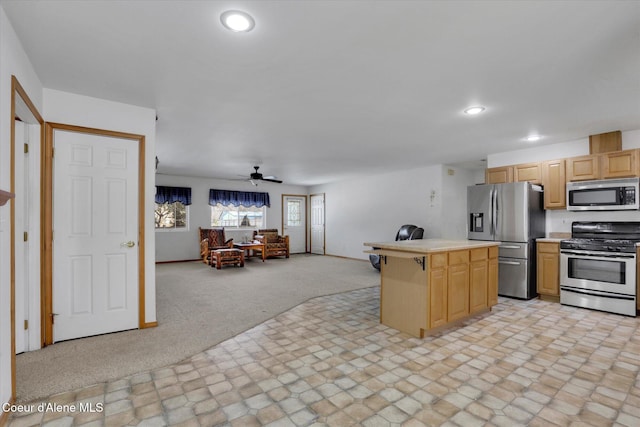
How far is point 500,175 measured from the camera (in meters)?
5.20

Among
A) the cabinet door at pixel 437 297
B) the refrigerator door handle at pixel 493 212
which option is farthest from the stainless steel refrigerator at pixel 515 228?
the cabinet door at pixel 437 297

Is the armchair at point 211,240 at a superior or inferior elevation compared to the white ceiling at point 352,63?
inferior

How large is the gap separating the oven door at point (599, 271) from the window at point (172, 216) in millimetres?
8131

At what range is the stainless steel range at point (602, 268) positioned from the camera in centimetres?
366

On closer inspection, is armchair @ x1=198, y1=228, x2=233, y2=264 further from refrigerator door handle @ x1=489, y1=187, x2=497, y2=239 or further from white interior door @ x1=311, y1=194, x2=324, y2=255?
refrigerator door handle @ x1=489, y1=187, x2=497, y2=239

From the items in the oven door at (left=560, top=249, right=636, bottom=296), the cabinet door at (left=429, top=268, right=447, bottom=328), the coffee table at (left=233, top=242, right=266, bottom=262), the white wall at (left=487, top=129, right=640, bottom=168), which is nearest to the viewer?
the cabinet door at (left=429, top=268, right=447, bottom=328)

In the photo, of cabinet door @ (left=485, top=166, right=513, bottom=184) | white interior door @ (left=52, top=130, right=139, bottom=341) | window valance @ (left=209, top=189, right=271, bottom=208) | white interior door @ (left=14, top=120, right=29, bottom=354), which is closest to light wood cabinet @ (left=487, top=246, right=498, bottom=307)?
cabinet door @ (left=485, top=166, right=513, bottom=184)

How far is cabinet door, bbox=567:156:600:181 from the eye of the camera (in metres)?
4.17

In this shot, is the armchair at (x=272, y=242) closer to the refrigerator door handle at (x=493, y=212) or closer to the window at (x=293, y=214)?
the window at (x=293, y=214)

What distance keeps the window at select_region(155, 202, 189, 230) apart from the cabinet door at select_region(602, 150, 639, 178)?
8.59m

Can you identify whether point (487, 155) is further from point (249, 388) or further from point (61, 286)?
point (61, 286)

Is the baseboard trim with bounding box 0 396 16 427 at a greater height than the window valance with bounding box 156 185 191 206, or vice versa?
the window valance with bounding box 156 185 191 206

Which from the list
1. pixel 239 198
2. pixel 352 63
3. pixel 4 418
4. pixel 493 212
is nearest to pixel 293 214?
pixel 239 198

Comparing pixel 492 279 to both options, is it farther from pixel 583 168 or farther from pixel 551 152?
pixel 551 152
